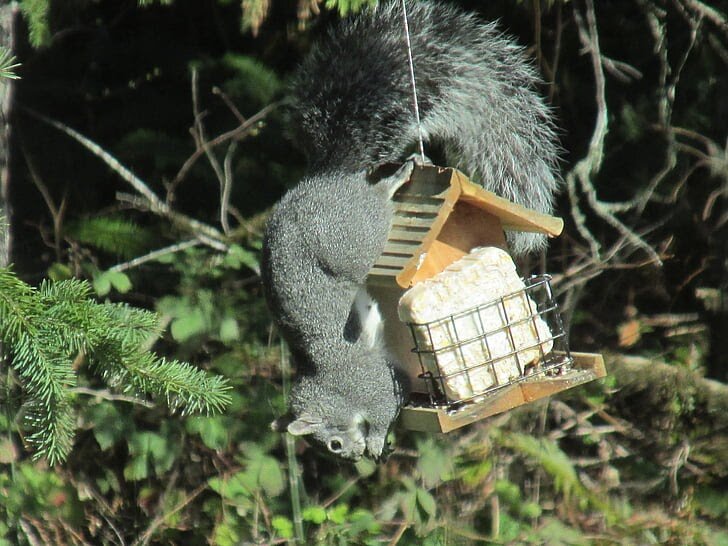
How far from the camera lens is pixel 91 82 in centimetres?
A: 270

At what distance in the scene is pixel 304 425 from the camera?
1.39 metres

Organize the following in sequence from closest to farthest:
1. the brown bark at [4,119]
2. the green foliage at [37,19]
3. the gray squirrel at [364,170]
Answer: the gray squirrel at [364,170]
the brown bark at [4,119]
the green foliage at [37,19]

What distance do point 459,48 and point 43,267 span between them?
70.9 inches

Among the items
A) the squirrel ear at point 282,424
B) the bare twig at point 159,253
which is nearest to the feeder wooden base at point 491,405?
the squirrel ear at point 282,424

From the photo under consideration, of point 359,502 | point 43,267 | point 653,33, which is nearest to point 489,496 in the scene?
point 359,502

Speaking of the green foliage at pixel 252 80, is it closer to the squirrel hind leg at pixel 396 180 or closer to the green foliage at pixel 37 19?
the green foliage at pixel 37 19

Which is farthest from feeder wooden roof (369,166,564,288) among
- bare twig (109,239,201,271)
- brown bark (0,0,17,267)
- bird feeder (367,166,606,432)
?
bare twig (109,239,201,271)

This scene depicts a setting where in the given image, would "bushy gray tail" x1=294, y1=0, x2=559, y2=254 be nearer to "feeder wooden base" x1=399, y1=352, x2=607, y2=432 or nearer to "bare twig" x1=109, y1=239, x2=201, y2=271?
"feeder wooden base" x1=399, y1=352, x2=607, y2=432

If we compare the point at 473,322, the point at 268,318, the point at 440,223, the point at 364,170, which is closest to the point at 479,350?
the point at 473,322

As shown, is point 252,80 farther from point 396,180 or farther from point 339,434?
point 339,434

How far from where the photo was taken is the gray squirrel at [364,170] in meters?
1.34

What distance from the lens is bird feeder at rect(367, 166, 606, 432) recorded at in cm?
125

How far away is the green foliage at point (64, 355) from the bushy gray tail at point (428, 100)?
1.33 ft

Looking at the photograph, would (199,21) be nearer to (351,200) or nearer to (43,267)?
(43,267)
